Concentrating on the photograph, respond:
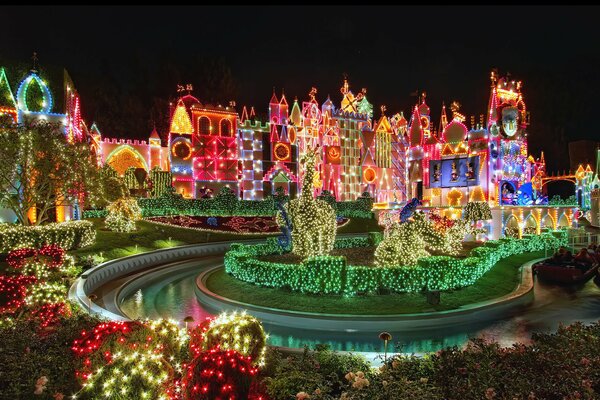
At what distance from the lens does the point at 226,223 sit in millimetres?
34812

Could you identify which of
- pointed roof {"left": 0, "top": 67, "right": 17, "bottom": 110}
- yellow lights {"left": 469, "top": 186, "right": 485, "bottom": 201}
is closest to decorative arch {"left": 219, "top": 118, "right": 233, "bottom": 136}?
pointed roof {"left": 0, "top": 67, "right": 17, "bottom": 110}

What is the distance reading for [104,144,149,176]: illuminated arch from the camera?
134ft

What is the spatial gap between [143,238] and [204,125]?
762 inches

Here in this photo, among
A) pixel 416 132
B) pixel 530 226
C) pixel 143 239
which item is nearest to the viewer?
pixel 143 239

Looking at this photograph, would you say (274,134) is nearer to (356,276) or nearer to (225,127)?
(225,127)

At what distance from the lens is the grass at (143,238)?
22.2 meters

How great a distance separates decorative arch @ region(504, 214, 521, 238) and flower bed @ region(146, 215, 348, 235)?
18896 mm

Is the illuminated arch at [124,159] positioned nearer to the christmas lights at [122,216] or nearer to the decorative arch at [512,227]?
the christmas lights at [122,216]

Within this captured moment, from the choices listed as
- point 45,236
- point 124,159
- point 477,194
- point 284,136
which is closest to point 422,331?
point 45,236

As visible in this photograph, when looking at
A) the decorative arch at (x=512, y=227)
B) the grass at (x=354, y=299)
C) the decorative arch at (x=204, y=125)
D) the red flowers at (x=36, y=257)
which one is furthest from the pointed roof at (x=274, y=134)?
the red flowers at (x=36, y=257)

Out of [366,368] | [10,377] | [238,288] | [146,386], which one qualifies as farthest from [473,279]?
[10,377]

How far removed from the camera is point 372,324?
11.7m

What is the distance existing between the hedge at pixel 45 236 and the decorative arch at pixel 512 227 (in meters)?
30.8

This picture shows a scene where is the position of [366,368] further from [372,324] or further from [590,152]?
[590,152]
